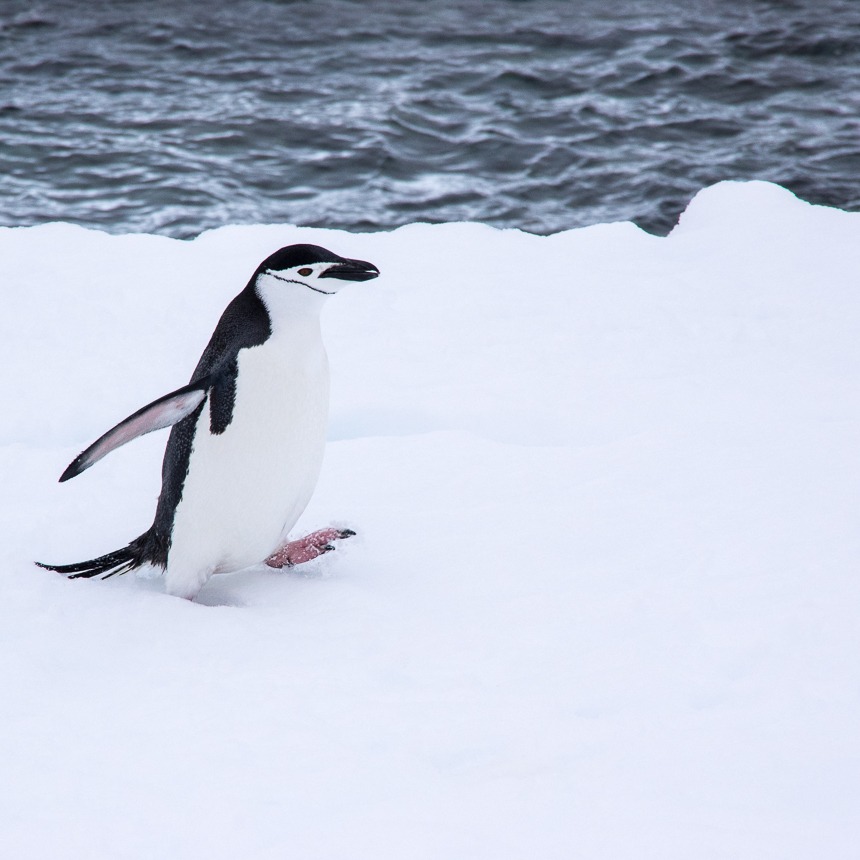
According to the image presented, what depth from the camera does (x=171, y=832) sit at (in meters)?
1.23

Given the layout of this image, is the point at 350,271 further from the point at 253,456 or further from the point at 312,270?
the point at 253,456

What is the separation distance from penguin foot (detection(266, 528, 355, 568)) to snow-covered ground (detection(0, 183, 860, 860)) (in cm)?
4

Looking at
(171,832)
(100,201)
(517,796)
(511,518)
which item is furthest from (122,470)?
(100,201)

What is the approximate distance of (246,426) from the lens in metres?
1.83

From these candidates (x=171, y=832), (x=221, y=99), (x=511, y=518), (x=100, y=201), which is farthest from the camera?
(x=221, y=99)

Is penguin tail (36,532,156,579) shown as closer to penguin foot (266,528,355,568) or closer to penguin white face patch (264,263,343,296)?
penguin foot (266,528,355,568)

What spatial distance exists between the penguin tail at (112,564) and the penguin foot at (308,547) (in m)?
0.27

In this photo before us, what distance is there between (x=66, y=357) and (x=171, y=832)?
2.01 metres

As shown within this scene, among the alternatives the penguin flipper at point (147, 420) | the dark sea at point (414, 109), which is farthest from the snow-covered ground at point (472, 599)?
the dark sea at point (414, 109)

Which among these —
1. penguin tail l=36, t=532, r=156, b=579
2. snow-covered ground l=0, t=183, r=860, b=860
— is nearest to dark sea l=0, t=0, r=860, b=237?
snow-covered ground l=0, t=183, r=860, b=860

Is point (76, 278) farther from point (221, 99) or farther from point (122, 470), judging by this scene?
point (221, 99)

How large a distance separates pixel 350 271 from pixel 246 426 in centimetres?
36

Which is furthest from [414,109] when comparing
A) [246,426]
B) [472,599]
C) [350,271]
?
[472,599]

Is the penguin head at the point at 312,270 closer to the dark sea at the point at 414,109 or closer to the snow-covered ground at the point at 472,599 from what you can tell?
the snow-covered ground at the point at 472,599
